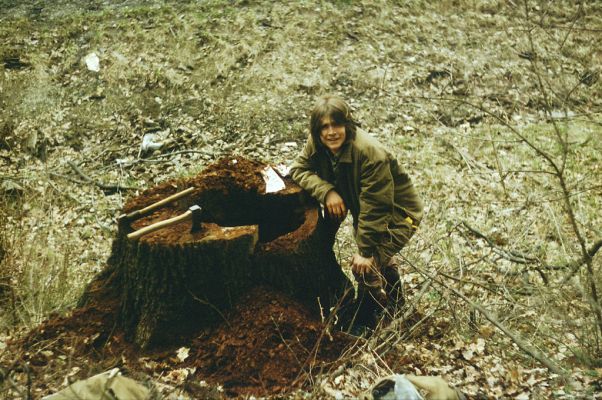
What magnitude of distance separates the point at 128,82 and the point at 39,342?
19.9ft

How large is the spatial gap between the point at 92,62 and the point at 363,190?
725cm

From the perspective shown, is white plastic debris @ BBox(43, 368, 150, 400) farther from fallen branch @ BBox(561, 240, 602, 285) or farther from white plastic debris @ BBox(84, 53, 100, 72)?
white plastic debris @ BBox(84, 53, 100, 72)

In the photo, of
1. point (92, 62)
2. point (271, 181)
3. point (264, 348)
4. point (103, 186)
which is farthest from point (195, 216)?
point (92, 62)

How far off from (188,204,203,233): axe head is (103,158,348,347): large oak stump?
0.03m

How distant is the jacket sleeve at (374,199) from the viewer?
3.10 meters

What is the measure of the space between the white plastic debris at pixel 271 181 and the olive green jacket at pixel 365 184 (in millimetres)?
117

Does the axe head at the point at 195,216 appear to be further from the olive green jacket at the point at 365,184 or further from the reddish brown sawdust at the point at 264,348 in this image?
the olive green jacket at the point at 365,184

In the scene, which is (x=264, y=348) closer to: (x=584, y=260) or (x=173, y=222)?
(x=173, y=222)

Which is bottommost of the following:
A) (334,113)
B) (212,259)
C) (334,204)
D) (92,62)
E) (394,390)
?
(394,390)

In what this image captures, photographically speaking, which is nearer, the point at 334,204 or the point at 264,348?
the point at 264,348

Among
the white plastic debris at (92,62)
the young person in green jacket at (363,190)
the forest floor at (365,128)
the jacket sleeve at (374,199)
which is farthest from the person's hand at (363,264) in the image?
Answer: the white plastic debris at (92,62)

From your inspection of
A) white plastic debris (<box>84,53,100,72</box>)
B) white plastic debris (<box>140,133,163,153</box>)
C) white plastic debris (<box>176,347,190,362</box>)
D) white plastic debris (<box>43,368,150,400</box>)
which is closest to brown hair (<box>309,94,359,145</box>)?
white plastic debris (<box>176,347,190,362</box>)

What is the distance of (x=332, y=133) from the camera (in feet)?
10.2

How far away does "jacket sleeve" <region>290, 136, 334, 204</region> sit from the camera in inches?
131
